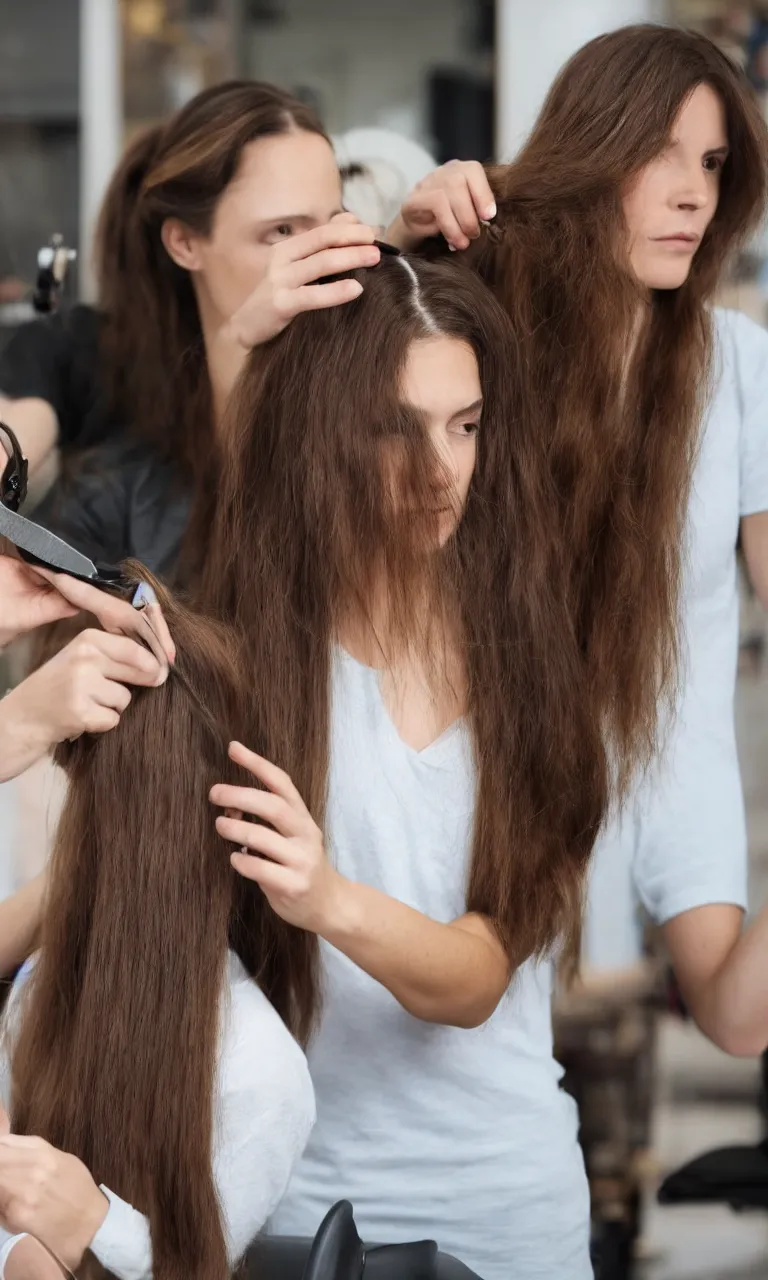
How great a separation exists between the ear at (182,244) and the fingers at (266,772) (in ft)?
2.48

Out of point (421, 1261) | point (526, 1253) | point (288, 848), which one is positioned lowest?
point (526, 1253)

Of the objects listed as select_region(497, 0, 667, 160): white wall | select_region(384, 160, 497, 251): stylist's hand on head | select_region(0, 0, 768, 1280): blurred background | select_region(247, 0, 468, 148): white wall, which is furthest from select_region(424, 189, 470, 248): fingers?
select_region(247, 0, 468, 148): white wall

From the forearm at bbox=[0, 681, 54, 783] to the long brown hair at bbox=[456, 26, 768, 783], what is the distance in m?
0.43

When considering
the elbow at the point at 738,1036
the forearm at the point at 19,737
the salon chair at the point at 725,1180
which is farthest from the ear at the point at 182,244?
the salon chair at the point at 725,1180

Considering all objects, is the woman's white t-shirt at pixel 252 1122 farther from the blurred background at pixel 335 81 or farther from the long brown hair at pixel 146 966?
the blurred background at pixel 335 81

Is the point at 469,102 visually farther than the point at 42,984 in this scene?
Yes

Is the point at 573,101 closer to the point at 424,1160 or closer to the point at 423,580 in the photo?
the point at 423,580

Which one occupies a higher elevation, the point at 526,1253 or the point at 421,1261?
the point at 421,1261

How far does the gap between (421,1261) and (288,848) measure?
0.94 ft

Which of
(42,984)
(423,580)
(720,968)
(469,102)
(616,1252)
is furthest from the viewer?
(469,102)

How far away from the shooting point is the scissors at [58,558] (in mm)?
950

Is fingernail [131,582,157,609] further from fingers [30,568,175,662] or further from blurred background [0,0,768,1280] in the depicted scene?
blurred background [0,0,768,1280]

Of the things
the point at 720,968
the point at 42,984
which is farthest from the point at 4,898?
the point at 720,968

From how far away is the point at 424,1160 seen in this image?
109 centimetres
